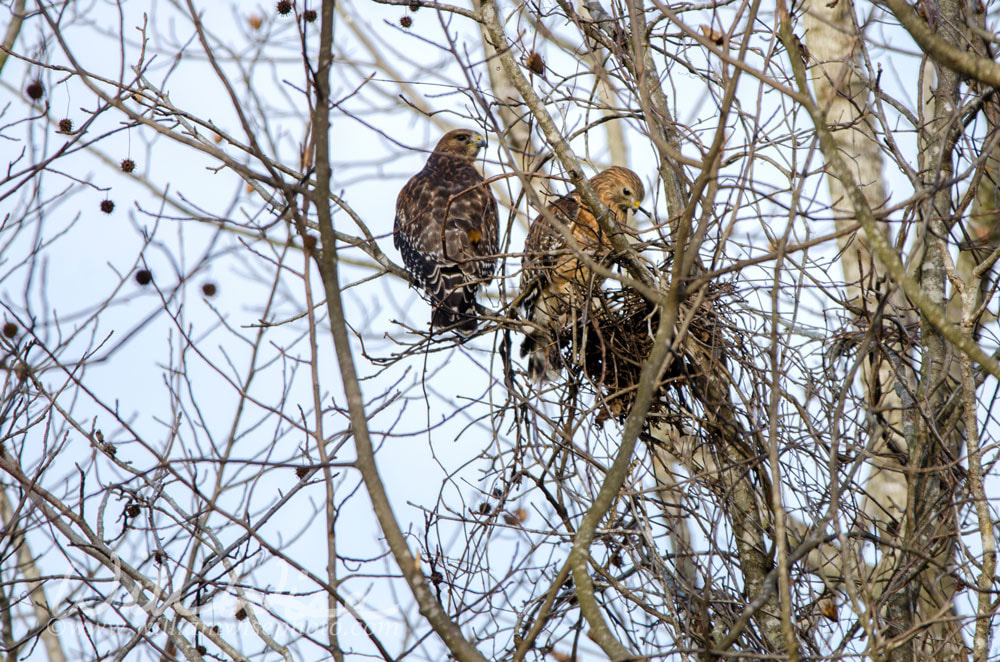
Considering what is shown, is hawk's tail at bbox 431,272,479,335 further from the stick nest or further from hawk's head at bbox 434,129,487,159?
hawk's head at bbox 434,129,487,159

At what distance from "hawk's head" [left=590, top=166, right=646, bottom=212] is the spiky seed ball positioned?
10.0 feet

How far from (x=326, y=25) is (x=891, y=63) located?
3642 mm

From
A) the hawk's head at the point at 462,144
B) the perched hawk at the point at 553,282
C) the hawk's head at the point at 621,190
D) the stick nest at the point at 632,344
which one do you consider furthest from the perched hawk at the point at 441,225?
the stick nest at the point at 632,344

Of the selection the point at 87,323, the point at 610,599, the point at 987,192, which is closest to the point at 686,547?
the point at 610,599

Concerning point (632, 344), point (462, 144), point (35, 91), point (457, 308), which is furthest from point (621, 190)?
point (35, 91)

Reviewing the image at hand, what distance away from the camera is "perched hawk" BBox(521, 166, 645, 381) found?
4102 mm

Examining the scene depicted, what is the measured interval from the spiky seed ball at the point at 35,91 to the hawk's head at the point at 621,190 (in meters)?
3.05

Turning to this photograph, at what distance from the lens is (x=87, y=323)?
14.2ft

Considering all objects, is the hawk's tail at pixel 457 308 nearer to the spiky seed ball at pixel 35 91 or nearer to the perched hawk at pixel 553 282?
the perched hawk at pixel 553 282

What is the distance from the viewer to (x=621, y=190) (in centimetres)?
588

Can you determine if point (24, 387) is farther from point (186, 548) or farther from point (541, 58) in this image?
point (541, 58)

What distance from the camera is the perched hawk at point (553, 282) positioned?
410 centimetres

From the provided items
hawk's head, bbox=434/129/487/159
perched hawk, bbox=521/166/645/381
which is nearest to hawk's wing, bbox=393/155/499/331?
hawk's head, bbox=434/129/487/159

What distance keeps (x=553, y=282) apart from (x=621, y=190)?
66.4 inches
